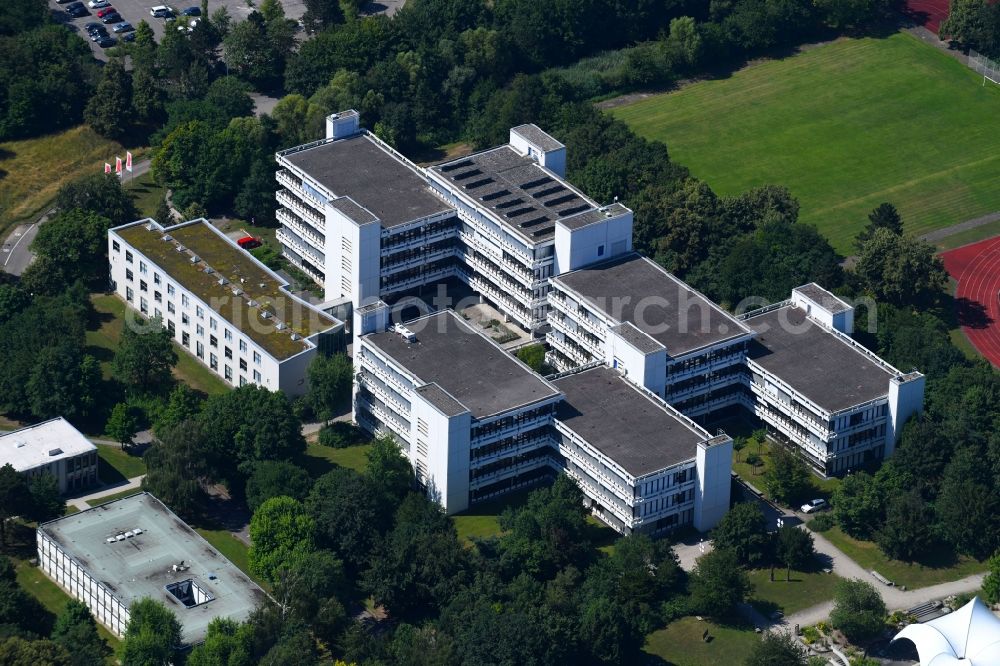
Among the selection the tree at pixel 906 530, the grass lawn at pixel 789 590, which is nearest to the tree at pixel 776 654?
the grass lawn at pixel 789 590

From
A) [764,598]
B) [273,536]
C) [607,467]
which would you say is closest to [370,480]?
[273,536]

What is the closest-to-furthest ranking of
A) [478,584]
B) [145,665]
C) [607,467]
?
[145,665] < [478,584] < [607,467]

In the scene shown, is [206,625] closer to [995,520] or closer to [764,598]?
[764,598]

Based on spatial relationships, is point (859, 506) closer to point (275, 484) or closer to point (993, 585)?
point (993, 585)

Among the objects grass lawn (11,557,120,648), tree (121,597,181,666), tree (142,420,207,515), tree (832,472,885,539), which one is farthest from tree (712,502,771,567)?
grass lawn (11,557,120,648)

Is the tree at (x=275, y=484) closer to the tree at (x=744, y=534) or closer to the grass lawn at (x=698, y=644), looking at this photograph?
the grass lawn at (x=698, y=644)

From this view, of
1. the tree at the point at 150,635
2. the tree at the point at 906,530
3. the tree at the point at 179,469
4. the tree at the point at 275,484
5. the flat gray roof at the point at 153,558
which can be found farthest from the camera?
the tree at the point at 179,469
